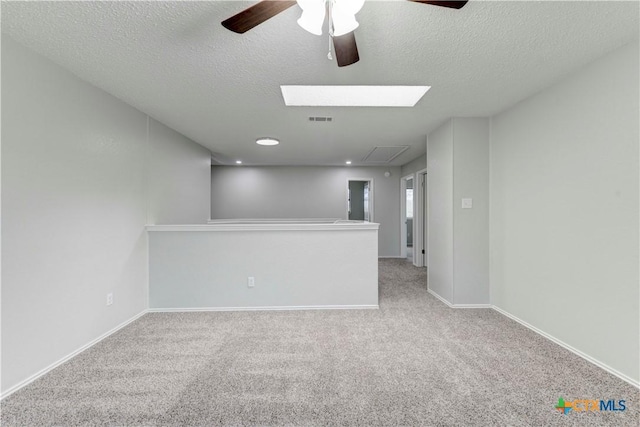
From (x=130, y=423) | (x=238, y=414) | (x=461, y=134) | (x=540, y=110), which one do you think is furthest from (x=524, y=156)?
(x=130, y=423)

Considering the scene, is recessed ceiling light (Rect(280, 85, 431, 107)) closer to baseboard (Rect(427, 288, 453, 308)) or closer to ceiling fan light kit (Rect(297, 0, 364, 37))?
ceiling fan light kit (Rect(297, 0, 364, 37))

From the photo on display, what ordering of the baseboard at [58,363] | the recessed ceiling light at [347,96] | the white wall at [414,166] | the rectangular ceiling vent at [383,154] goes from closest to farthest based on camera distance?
1. the baseboard at [58,363]
2. the recessed ceiling light at [347,96]
3. the rectangular ceiling vent at [383,154]
4. the white wall at [414,166]

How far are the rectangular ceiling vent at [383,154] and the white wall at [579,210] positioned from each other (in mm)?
1997

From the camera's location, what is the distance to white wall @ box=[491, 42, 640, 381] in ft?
5.97

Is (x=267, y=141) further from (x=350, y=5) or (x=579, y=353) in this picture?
(x=579, y=353)

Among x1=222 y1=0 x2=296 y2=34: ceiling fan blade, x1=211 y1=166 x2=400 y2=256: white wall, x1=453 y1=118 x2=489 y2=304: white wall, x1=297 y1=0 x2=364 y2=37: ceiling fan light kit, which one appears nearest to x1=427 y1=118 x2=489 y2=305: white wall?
x1=453 y1=118 x2=489 y2=304: white wall

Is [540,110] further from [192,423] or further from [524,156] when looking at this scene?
[192,423]

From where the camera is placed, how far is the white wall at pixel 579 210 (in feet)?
5.97

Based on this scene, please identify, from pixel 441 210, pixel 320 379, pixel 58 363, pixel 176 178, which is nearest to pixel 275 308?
pixel 320 379

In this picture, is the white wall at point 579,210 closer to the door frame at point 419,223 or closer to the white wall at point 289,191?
the door frame at point 419,223

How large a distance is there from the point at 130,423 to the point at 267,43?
2.39 m

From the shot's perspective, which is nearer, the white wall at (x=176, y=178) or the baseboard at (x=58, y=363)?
the baseboard at (x=58, y=363)

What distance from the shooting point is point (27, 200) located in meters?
1.84

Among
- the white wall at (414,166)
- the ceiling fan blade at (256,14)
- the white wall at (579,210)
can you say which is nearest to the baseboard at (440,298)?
the white wall at (579,210)
